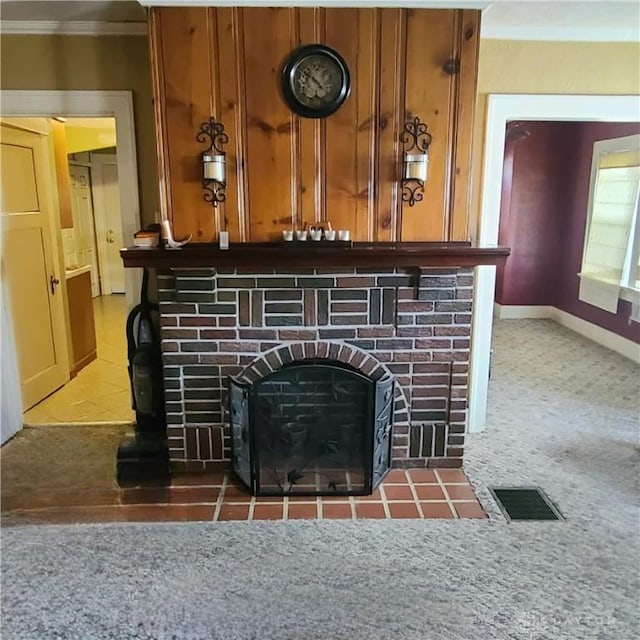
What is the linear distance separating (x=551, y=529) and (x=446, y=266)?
1289 mm

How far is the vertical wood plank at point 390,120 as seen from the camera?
2631 mm

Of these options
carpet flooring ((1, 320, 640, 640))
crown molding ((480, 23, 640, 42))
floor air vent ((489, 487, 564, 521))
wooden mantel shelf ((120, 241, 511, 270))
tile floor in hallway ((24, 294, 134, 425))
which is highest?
crown molding ((480, 23, 640, 42))

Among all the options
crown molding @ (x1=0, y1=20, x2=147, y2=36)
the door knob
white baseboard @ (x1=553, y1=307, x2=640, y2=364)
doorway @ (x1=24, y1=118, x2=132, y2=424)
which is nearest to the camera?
A: crown molding @ (x1=0, y1=20, x2=147, y2=36)

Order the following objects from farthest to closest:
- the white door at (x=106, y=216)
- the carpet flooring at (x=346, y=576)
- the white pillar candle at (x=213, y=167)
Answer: the white door at (x=106, y=216)
the white pillar candle at (x=213, y=167)
the carpet flooring at (x=346, y=576)

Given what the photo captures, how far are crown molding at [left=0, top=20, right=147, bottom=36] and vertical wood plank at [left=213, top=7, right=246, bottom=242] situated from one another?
639 mm

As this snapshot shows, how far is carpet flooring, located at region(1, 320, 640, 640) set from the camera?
1.98 m

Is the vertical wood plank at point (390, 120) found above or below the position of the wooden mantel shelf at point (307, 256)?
above

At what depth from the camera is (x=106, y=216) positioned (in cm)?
836

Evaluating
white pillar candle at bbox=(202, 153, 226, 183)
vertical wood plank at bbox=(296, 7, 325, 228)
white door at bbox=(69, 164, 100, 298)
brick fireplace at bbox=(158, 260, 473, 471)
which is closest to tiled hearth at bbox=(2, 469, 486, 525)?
brick fireplace at bbox=(158, 260, 473, 471)

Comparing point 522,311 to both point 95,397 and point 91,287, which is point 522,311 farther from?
point 95,397

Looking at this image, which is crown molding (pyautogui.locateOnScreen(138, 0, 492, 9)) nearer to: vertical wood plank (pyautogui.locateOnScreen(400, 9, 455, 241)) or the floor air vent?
vertical wood plank (pyautogui.locateOnScreen(400, 9, 455, 241))

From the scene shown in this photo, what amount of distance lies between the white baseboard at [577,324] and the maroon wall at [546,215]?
68 millimetres

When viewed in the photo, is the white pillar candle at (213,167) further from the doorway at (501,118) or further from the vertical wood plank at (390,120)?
the doorway at (501,118)

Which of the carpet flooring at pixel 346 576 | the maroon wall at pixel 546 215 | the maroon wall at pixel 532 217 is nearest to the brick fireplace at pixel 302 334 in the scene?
the carpet flooring at pixel 346 576
